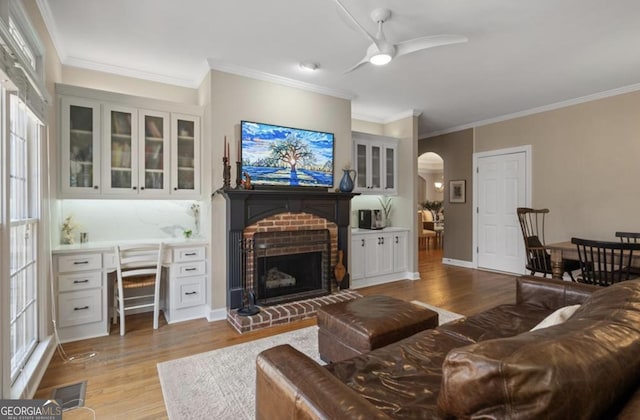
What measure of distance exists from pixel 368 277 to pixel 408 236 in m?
1.02

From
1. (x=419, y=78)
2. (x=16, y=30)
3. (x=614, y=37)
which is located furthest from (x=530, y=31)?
Answer: (x=16, y=30)

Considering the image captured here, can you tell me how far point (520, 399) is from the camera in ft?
2.40

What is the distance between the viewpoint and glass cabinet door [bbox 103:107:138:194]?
10.6ft

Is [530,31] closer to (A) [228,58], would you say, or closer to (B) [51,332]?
(A) [228,58]

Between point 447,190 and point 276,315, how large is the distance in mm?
4730

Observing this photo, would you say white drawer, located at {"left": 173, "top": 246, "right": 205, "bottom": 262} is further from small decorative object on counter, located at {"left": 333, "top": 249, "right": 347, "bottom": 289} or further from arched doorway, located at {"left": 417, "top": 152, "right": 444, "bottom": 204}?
arched doorway, located at {"left": 417, "top": 152, "right": 444, "bottom": 204}

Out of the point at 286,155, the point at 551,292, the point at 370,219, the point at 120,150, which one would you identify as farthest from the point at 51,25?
the point at 551,292

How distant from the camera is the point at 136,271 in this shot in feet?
10.1

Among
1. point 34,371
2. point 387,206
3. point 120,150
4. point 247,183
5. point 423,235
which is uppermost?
point 120,150

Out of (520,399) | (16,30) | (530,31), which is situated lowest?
(520,399)

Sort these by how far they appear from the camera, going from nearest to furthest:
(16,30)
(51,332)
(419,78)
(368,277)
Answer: (16,30) < (51,332) < (419,78) < (368,277)

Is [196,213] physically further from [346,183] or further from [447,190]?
[447,190]

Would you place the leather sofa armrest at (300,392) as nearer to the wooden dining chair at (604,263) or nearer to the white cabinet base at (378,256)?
the wooden dining chair at (604,263)

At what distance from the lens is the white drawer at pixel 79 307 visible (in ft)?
9.34
